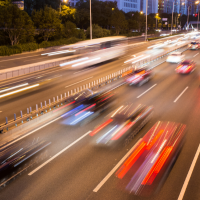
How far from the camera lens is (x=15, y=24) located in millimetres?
41312

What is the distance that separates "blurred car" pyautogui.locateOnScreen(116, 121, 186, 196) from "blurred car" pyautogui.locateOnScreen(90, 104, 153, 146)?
2.84 ft

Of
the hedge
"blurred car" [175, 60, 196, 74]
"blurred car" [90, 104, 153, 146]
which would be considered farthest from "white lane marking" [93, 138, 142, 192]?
the hedge

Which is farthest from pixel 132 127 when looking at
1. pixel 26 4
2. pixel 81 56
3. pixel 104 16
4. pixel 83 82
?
pixel 104 16

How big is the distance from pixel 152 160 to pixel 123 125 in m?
3.80

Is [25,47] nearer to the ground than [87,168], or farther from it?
farther from it

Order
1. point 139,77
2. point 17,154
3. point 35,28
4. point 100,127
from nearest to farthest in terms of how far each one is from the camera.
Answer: point 17,154 < point 100,127 < point 139,77 < point 35,28

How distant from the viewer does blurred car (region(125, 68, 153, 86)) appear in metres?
23.2

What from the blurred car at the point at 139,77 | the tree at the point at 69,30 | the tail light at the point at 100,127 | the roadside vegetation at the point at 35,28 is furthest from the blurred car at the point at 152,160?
the tree at the point at 69,30

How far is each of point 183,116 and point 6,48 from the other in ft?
111

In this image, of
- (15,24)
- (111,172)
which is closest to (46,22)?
(15,24)

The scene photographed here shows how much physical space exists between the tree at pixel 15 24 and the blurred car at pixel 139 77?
25818mm

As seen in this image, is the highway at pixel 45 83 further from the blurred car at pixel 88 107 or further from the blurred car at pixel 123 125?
the blurred car at pixel 123 125

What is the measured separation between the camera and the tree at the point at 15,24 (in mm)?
39750

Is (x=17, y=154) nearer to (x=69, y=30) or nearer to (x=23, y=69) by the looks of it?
(x=23, y=69)
